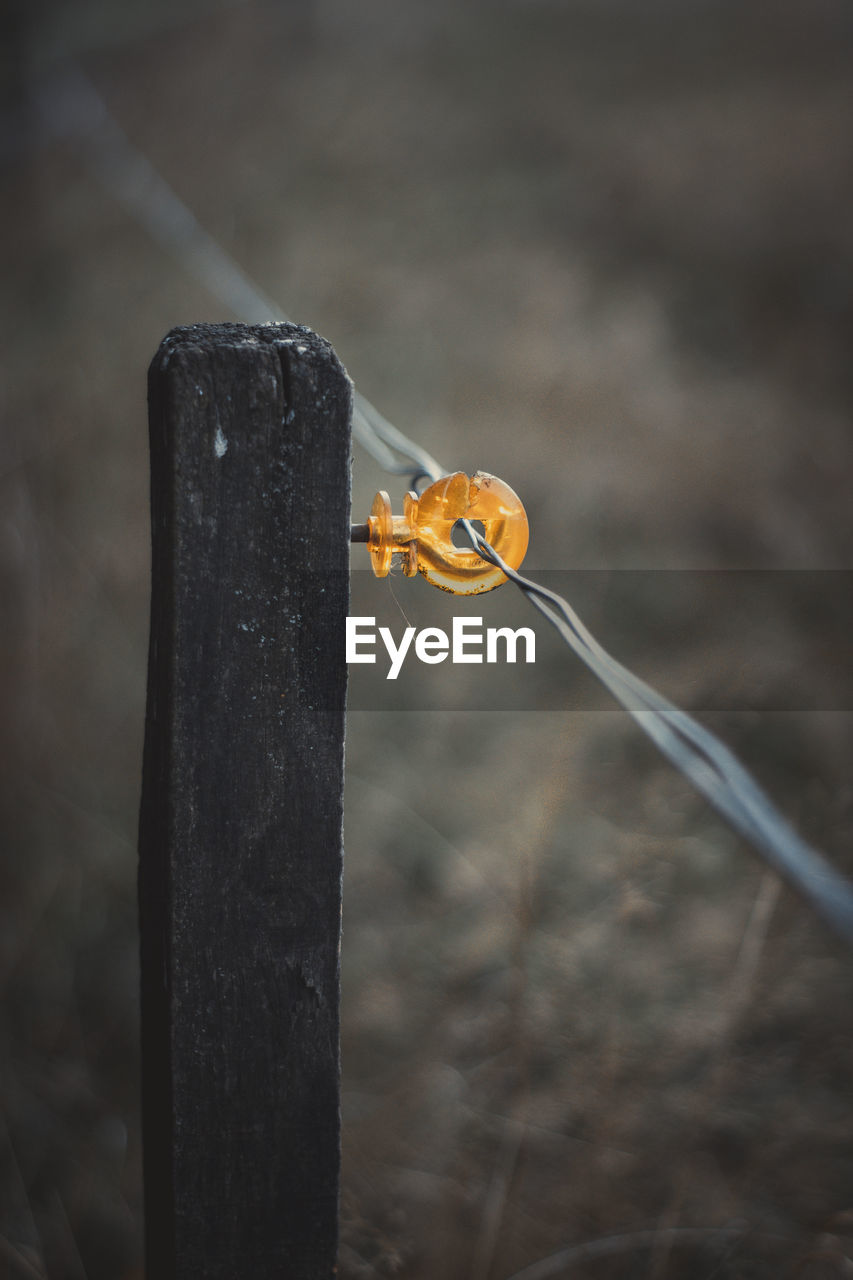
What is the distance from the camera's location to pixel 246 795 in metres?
0.55

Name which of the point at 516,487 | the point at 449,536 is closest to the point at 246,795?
the point at 449,536

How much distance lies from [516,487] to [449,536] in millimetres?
2516

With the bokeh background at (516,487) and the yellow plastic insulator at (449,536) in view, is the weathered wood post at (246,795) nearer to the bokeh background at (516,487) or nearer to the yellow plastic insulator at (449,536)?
the yellow plastic insulator at (449,536)

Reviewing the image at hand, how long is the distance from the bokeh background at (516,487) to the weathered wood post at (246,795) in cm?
204

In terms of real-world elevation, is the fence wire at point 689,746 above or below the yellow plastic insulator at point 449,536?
below

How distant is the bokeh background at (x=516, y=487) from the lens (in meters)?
2.48

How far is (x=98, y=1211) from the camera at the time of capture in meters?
2.36

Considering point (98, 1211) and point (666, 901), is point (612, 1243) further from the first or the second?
point (98, 1211)

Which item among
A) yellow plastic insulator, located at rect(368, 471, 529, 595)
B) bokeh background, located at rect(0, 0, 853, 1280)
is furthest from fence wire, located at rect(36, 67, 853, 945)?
bokeh background, located at rect(0, 0, 853, 1280)

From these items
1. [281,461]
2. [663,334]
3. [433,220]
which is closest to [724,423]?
[663,334]

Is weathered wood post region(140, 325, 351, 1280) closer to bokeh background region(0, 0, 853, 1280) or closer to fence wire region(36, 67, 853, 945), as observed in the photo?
fence wire region(36, 67, 853, 945)

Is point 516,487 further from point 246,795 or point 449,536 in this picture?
point 246,795

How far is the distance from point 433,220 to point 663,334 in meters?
0.90

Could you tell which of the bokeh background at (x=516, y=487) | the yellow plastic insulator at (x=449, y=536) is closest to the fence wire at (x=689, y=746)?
the yellow plastic insulator at (x=449, y=536)
